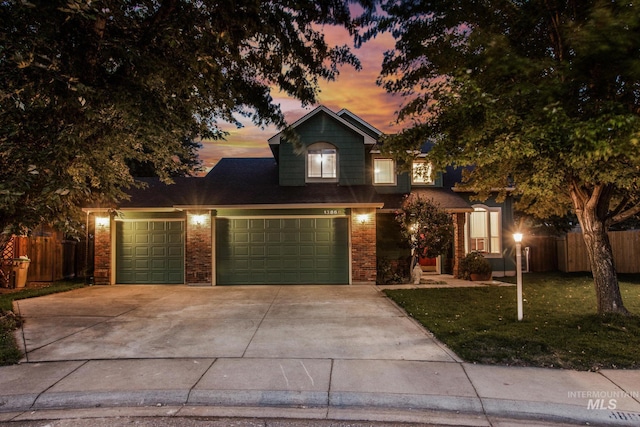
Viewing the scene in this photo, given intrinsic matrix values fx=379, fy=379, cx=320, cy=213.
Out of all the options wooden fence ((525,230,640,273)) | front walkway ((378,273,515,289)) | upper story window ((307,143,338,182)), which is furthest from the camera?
wooden fence ((525,230,640,273))

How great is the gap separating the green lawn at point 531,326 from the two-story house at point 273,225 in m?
3.11

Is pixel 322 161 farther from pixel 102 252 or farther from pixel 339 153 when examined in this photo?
pixel 102 252

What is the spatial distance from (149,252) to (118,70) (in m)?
8.01

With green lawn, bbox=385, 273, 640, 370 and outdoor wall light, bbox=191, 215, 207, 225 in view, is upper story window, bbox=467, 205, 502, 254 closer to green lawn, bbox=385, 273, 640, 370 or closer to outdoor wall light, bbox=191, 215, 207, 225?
green lawn, bbox=385, 273, 640, 370

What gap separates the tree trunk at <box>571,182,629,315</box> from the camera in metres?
7.45

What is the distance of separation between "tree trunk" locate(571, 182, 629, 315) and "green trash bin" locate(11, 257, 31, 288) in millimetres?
16185

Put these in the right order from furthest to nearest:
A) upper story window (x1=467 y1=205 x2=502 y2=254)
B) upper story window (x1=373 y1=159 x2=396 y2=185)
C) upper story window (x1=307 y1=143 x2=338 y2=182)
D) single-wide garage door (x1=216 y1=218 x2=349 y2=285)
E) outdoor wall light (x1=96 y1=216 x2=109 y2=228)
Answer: upper story window (x1=373 y1=159 x2=396 y2=185)
upper story window (x1=467 y1=205 x2=502 y2=254)
upper story window (x1=307 y1=143 x2=338 y2=182)
outdoor wall light (x1=96 y1=216 x2=109 y2=228)
single-wide garage door (x1=216 y1=218 x2=349 y2=285)

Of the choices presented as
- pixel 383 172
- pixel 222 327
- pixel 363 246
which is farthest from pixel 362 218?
pixel 222 327

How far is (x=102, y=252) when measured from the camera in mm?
13305

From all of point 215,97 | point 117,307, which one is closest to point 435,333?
point 215,97

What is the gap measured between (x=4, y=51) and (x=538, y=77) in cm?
840

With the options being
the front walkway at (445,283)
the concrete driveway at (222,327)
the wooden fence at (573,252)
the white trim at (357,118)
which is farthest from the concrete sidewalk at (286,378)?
the wooden fence at (573,252)

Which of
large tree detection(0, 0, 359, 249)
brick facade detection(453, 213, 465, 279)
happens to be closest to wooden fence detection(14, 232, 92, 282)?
large tree detection(0, 0, 359, 249)

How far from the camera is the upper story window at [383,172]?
50.9 ft
